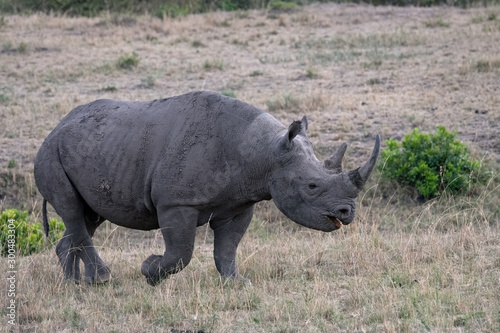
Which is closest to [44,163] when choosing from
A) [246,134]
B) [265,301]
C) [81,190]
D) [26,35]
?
[81,190]

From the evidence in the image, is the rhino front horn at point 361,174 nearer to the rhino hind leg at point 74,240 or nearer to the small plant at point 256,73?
the rhino hind leg at point 74,240

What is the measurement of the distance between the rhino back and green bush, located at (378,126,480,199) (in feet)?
14.6

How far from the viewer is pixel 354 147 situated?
1173 cm

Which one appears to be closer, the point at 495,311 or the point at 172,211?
the point at 495,311

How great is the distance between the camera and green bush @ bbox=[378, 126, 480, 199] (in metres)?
10.6

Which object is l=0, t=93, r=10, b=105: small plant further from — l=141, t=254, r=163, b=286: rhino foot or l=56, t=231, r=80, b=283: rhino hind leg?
l=141, t=254, r=163, b=286: rhino foot

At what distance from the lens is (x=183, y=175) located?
6.46 meters

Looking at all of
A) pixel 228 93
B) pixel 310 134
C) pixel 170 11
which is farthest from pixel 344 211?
pixel 170 11

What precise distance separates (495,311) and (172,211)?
265cm

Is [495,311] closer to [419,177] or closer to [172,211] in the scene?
[172,211]

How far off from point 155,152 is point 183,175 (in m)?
0.42

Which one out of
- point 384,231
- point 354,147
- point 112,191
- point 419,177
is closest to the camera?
point 112,191

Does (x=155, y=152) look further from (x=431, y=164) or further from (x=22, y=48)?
(x=22, y=48)

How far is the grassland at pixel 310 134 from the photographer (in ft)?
19.5
